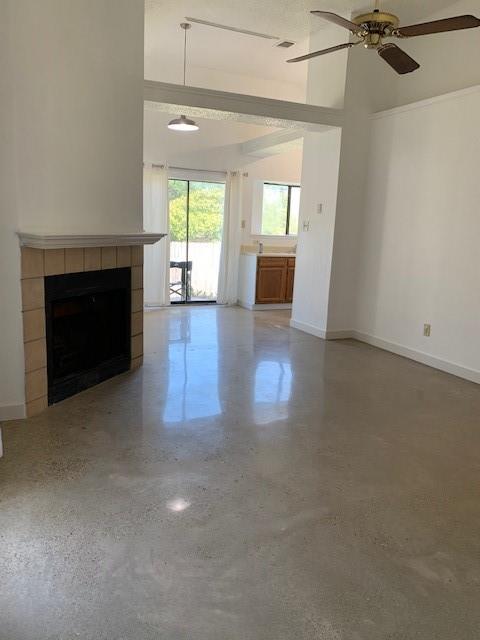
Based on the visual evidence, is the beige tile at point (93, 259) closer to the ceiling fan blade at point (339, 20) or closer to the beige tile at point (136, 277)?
the beige tile at point (136, 277)

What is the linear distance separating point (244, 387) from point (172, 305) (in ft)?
13.4

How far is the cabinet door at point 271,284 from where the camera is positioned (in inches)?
309

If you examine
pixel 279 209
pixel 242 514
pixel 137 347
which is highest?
pixel 279 209

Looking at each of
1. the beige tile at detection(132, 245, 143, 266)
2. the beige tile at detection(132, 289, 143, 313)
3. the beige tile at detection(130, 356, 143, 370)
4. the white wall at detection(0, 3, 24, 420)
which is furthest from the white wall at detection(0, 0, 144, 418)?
the beige tile at detection(130, 356, 143, 370)

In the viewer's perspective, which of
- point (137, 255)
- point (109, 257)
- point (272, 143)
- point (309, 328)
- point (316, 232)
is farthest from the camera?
point (272, 143)

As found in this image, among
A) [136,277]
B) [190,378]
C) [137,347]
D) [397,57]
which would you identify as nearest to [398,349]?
[190,378]

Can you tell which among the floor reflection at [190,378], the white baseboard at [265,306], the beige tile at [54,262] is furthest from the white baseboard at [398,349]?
the beige tile at [54,262]

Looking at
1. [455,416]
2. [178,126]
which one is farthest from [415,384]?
[178,126]

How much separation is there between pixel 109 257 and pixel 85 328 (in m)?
0.62

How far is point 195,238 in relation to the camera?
26.4ft

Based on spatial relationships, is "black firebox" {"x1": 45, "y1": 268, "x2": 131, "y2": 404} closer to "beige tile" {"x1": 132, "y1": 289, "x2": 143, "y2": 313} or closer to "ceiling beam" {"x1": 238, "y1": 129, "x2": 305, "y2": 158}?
"beige tile" {"x1": 132, "y1": 289, "x2": 143, "y2": 313}

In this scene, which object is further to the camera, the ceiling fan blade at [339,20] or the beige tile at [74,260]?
the beige tile at [74,260]

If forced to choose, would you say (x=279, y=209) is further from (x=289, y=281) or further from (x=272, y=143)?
(x=272, y=143)

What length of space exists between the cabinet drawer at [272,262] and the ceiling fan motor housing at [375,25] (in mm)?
4839
